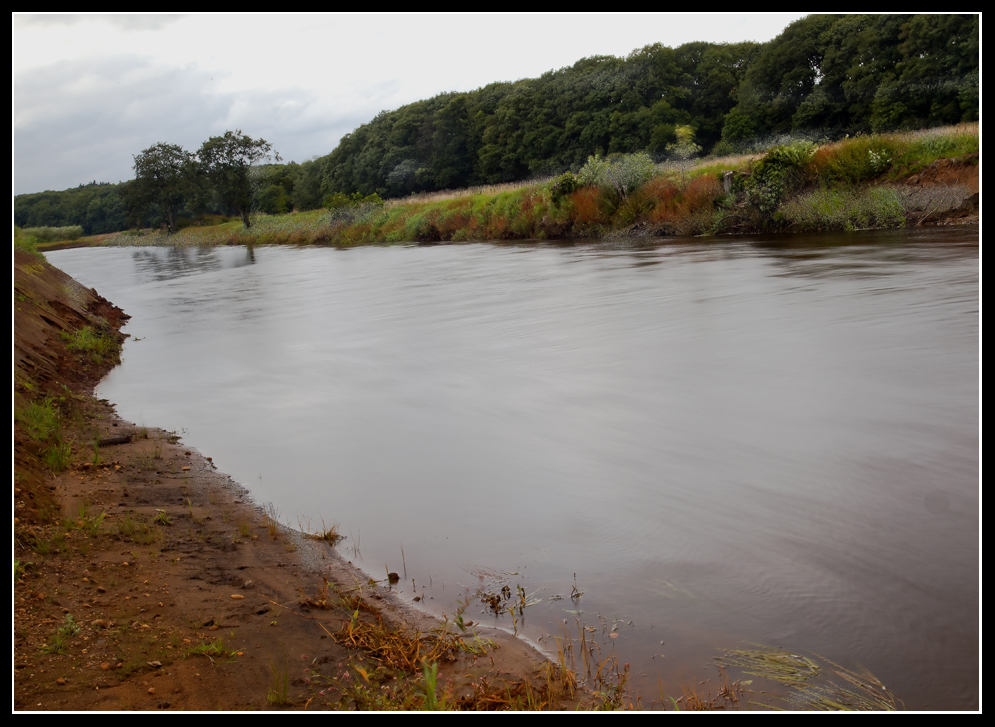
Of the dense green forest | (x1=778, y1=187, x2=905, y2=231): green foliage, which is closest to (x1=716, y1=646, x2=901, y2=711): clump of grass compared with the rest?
(x1=778, y1=187, x2=905, y2=231): green foliage

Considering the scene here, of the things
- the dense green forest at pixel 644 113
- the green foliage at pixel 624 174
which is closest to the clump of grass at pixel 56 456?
the green foliage at pixel 624 174

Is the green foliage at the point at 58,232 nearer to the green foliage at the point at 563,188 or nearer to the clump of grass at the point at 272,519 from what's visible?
the green foliage at the point at 563,188

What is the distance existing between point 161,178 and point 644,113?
48060 mm

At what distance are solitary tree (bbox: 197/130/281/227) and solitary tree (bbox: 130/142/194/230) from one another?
239 inches

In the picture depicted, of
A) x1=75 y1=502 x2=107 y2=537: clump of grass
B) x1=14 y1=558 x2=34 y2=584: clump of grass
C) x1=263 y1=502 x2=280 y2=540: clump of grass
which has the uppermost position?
x1=14 y1=558 x2=34 y2=584: clump of grass

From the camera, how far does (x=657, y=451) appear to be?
5.86 metres

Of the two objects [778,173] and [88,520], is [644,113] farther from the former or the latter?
[88,520]

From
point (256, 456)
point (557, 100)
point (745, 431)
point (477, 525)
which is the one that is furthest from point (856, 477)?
point (557, 100)

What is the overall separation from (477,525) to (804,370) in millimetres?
4834

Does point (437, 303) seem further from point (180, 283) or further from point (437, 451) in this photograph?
point (180, 283)

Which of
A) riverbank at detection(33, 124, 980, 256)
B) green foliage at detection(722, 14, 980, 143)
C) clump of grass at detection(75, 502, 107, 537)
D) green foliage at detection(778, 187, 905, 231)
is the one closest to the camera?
clump of grass at detection(75, 502, 107, 537)

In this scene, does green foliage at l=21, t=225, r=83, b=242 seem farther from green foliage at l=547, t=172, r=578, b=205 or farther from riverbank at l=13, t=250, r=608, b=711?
riverbank at l=13, t=250, r=608, b=711

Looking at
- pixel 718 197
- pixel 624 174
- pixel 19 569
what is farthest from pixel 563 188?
pixel 19 569

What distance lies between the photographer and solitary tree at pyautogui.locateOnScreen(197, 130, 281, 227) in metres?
62.6
